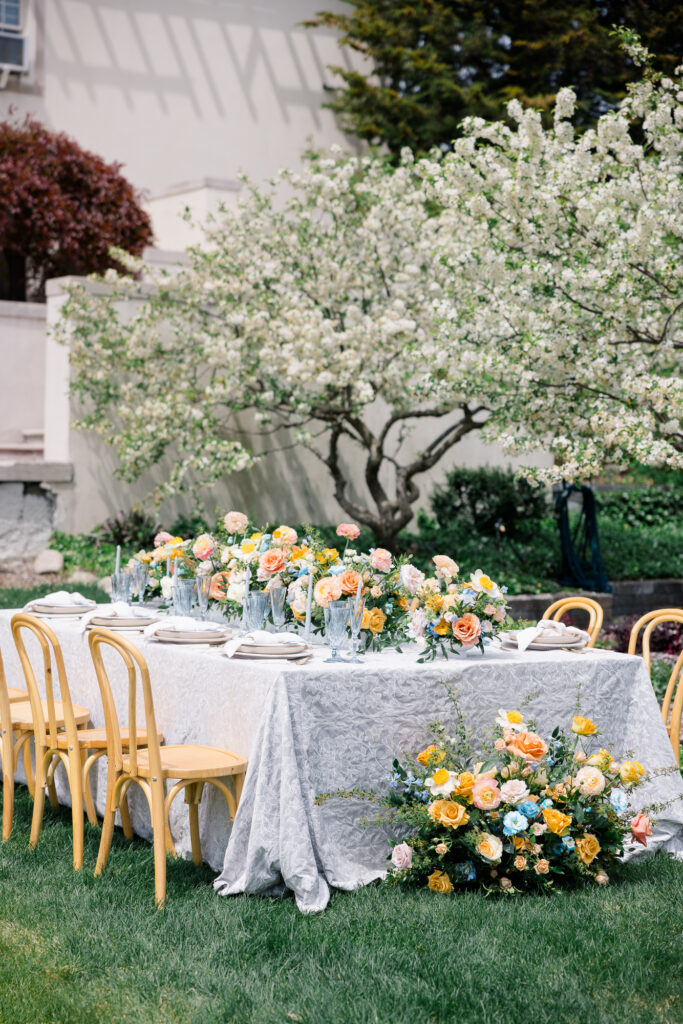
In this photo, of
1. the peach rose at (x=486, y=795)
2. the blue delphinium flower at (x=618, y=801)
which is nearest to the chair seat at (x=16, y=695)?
the peach rose at (x=486, y=795)

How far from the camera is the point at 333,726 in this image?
4.25 metres

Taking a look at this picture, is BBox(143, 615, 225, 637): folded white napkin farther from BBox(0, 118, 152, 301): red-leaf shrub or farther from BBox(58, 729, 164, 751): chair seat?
BBox(0, 118, 152, 301): red-leaf shrub

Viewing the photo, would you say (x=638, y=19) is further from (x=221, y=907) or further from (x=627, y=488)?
(x=221, y=907)

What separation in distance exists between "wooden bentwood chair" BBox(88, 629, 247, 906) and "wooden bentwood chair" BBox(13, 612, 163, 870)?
0.17m

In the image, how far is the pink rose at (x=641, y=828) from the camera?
440 centimetres

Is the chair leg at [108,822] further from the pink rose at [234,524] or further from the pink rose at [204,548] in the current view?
the pink rose at [234,524]

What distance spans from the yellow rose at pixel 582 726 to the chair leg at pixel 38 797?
2.15m

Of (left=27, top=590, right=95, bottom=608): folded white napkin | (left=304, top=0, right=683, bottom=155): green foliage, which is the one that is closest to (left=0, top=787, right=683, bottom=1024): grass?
(left=27, top=590, right=95, bottom=608): folded white napkin

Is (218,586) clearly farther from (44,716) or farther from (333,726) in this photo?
(333,726)

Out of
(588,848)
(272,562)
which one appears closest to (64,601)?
(272,562)

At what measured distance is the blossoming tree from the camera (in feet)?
25.3

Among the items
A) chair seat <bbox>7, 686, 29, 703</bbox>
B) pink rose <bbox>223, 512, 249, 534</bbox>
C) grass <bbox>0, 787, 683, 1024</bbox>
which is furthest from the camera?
chair seat <bbox>7, 686, 29, 703</bbox>

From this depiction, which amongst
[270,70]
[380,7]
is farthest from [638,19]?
[270,70]

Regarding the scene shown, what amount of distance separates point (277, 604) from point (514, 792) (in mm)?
1273
